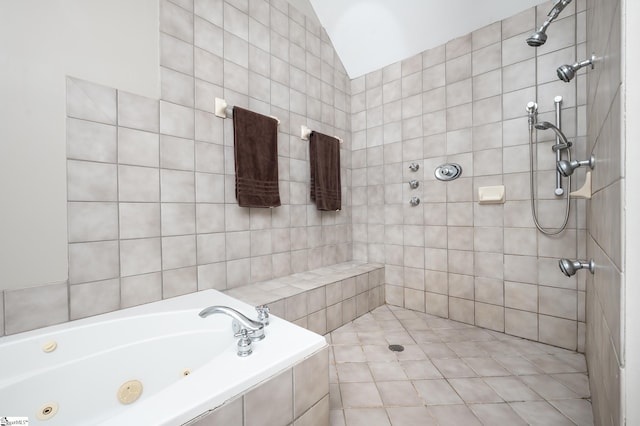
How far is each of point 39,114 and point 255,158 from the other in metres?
1.07

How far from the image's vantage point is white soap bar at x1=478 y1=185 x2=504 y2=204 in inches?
76.9

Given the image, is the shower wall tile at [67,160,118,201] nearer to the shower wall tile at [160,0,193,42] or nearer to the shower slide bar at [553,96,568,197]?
the shower wall tile at [160,0,193,42]

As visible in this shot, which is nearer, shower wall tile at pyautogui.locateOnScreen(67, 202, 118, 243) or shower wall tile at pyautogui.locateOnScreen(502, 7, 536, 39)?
shower wall tile at pyautogui.locateOnScreen(67, 202, 118, 243)

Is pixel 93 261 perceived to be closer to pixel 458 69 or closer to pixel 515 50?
pixel 458 69

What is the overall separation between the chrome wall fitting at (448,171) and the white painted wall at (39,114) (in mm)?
2257

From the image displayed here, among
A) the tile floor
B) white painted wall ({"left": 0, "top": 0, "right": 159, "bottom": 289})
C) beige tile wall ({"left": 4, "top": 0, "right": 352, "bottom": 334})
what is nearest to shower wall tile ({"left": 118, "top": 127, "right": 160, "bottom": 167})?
beige tile wall ({"left": 4, "top": 0, "right": 352, "bottom": 334})

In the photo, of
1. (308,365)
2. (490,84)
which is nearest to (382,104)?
(490,84)

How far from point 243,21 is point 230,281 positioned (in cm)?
185

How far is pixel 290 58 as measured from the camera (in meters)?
2.27

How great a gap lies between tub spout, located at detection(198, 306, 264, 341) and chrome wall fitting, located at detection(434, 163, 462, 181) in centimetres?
188

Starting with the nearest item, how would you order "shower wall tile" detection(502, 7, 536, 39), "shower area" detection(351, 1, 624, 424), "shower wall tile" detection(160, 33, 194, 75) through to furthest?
1. "shower wall tile" detection(160, 33, 194, 75)
2. "shower area" detection(351, 1, 624, 424)
3. "shower wall tile" detection(502, 7, 536, 39)

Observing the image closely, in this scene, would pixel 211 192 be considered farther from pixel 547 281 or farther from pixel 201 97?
pixel 547 281

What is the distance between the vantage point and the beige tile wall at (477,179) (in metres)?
1.75

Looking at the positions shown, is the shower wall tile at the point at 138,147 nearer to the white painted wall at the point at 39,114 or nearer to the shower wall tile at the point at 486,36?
the white painted wall at the point at 39,114
